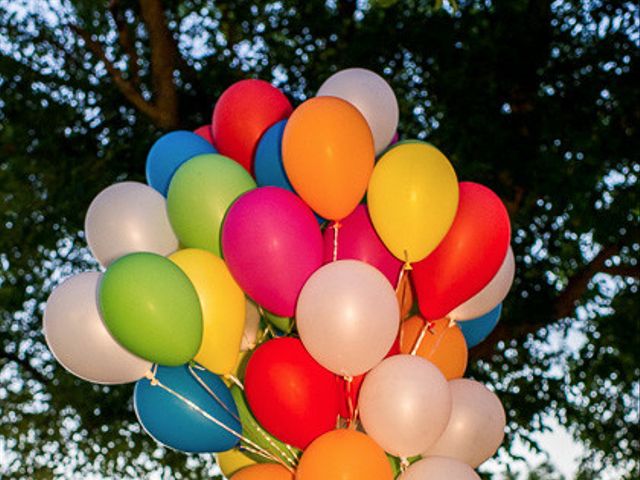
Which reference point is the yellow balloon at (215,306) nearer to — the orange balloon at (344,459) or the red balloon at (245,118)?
the orange balloon at (344,459)

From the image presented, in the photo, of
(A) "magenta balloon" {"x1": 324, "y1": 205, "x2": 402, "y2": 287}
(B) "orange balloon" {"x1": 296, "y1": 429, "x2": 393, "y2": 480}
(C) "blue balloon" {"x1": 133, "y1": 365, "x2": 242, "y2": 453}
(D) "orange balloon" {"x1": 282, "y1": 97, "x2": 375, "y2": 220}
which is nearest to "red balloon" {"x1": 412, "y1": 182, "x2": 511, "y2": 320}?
(A) "magenta balloon" {"x1": 324, "y1": 205, "x2": 402, "y2": 287}

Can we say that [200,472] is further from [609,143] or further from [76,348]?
[76,348]

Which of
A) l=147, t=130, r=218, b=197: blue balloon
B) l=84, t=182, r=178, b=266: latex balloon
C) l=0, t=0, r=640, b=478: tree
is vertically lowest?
l=0, t=0, r=640, b=478: tree

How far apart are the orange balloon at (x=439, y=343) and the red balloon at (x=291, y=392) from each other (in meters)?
0.51

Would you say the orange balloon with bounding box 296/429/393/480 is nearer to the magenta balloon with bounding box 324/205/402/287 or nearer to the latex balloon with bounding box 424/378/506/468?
the latex balloon with bounding box 424/378/506/468

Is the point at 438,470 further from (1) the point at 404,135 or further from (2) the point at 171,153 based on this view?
(1) the point at 404,135

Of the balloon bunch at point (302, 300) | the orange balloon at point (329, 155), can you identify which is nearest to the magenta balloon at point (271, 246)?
the balloon bunch at point (302, 300)

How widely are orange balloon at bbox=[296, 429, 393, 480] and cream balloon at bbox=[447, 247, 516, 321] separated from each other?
0.78 m

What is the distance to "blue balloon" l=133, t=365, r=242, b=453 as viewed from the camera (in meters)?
3.72

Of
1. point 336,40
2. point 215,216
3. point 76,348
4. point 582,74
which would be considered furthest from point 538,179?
point 76,348

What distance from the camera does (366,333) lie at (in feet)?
11.5

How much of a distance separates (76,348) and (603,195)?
179 inches

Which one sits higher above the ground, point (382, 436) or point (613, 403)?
point (382, 436)

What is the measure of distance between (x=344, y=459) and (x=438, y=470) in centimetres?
39
